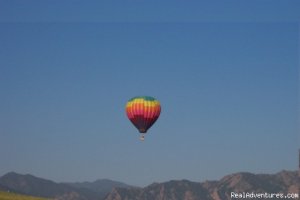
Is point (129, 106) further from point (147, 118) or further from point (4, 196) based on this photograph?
point (4, 196)

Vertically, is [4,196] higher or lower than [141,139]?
lower

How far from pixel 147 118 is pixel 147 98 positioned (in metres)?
7.76

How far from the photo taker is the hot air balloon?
192 metres

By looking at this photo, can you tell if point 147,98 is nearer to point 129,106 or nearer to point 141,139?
point 129,106

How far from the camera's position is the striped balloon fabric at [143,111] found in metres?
192

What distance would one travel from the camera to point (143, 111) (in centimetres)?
19488

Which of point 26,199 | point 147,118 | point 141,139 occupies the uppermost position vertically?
point 147,118

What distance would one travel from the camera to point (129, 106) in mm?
198625

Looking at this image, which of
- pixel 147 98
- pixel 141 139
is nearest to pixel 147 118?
pixel 147 98

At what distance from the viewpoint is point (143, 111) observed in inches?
7672

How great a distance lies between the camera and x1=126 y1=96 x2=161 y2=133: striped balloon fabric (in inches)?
7579

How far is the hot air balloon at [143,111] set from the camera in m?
192

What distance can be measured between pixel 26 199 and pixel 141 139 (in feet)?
147

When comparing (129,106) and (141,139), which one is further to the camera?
(129,106)
